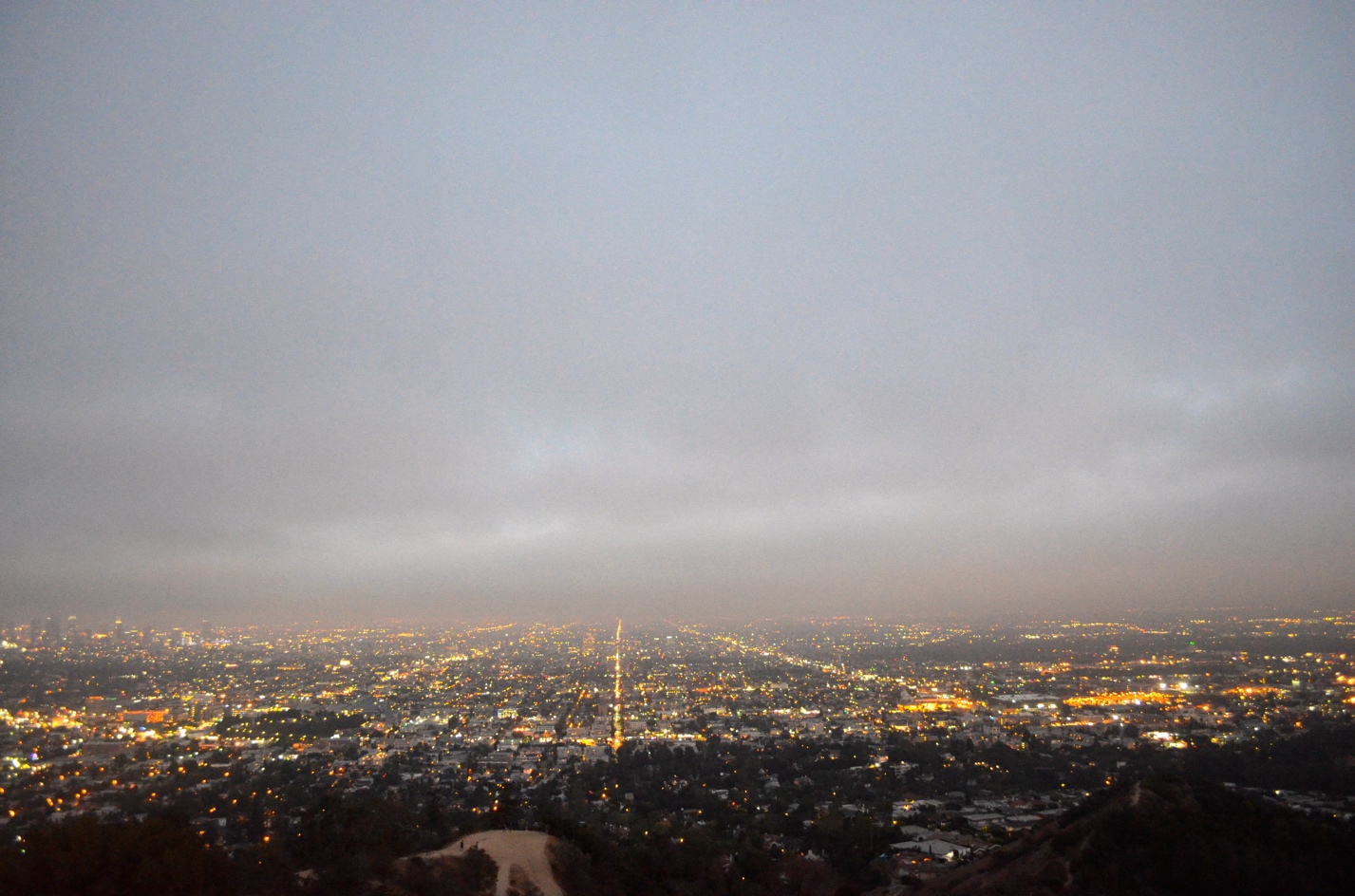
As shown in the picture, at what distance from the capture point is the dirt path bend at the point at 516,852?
1411 centimetres

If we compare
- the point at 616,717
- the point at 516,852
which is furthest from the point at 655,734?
the point at 516,852

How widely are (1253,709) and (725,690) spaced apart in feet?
105

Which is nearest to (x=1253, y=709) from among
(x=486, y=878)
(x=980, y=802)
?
(x=980, y=802)

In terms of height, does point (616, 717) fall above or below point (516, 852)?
below

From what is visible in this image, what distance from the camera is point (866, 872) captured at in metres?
16.6

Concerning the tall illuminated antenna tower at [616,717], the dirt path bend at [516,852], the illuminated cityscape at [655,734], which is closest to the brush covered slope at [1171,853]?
the illuminated cityscape at [655,734]

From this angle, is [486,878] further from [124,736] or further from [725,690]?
[725,690]

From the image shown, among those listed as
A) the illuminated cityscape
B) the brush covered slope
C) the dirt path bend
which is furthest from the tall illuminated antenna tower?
the brush covered slope

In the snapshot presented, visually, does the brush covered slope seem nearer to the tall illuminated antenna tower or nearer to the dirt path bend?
the dirt path bend

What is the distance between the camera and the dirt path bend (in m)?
14.1

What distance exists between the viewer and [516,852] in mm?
15195

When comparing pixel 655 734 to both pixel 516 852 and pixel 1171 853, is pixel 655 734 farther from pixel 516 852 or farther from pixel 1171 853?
pixel 1171 853

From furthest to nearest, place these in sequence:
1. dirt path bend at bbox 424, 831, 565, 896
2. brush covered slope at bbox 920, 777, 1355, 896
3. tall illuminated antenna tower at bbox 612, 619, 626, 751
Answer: tall illuminated antenna tower at bbox 612, 619, 626, 751 → dirt path bend at bbox 424, 831, 565, 896 → brush covered slope at bbox 920, 777, 1355, 896

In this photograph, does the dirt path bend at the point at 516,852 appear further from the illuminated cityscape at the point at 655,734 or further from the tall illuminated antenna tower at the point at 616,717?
the tall illuminated antenna tower at the point at 616,717
